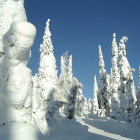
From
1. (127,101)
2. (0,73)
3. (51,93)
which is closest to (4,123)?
(0,73)

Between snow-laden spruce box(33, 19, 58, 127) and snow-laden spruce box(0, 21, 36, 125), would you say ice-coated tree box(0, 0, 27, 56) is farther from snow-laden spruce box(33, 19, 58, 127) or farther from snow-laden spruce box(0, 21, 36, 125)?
snow-laden spruce box(33, 19, 58, 127)

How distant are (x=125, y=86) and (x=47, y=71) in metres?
13.9

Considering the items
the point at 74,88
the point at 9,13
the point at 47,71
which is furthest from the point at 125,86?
the point at 9,13

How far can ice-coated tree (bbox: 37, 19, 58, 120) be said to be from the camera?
2962 centimetres

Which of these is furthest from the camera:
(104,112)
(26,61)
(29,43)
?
(104,112)

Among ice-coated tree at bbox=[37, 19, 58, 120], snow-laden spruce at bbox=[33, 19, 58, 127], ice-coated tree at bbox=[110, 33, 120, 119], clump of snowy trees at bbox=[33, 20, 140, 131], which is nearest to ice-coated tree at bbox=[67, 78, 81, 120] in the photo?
clump of snowy trees at bbox=[33, 20, 140, 131]

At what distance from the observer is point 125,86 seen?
41.2 meters

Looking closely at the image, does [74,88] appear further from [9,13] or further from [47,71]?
[9,13]

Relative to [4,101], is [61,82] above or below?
above

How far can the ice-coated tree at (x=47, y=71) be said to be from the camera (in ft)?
97.2

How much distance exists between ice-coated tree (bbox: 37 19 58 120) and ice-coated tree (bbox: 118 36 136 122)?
12.2m

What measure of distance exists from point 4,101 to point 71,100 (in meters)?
28.5

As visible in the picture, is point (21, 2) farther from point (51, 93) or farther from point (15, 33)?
point (51, 93)

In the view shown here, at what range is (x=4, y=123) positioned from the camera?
238 inches
